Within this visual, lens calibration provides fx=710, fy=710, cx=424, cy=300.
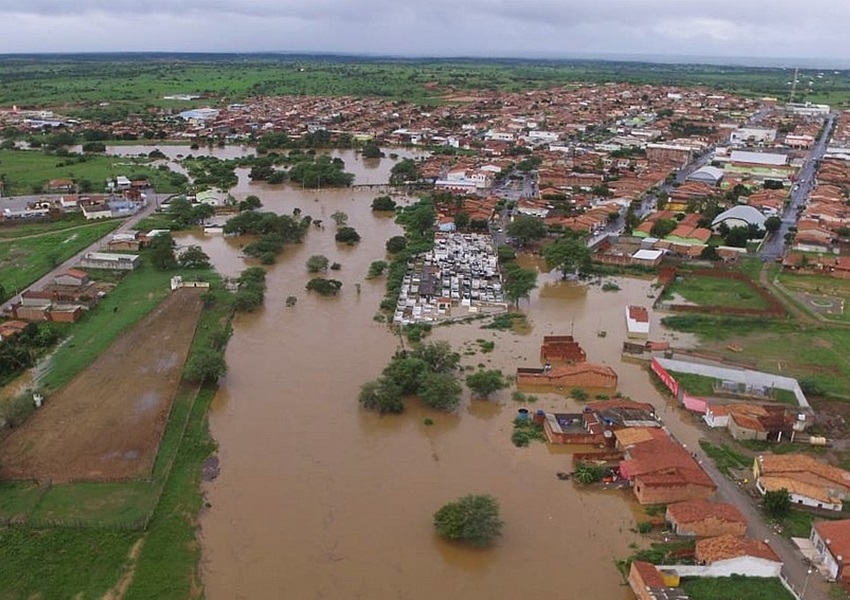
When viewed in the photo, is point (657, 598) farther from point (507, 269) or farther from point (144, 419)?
point (507, 269)

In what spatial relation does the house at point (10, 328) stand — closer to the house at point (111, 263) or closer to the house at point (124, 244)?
the house at point (111, 263)

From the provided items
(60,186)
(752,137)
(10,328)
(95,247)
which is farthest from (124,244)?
(752,137)

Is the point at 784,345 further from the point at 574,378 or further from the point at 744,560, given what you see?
the point at 744,560

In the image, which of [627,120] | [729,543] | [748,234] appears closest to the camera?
[729,543]

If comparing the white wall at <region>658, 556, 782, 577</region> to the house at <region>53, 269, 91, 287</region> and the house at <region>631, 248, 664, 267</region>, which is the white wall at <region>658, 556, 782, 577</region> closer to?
the house at <region>631, 248, 664, 267</region>

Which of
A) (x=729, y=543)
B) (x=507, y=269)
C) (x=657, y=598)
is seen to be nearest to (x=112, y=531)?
(x=657, y=598)

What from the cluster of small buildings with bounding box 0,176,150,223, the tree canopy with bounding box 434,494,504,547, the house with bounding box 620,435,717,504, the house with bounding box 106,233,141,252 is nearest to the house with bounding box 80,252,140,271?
the house with bounding box 106,233,141,252

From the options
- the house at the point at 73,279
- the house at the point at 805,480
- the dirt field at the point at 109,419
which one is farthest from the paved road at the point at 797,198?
the house at the point at 73,279
